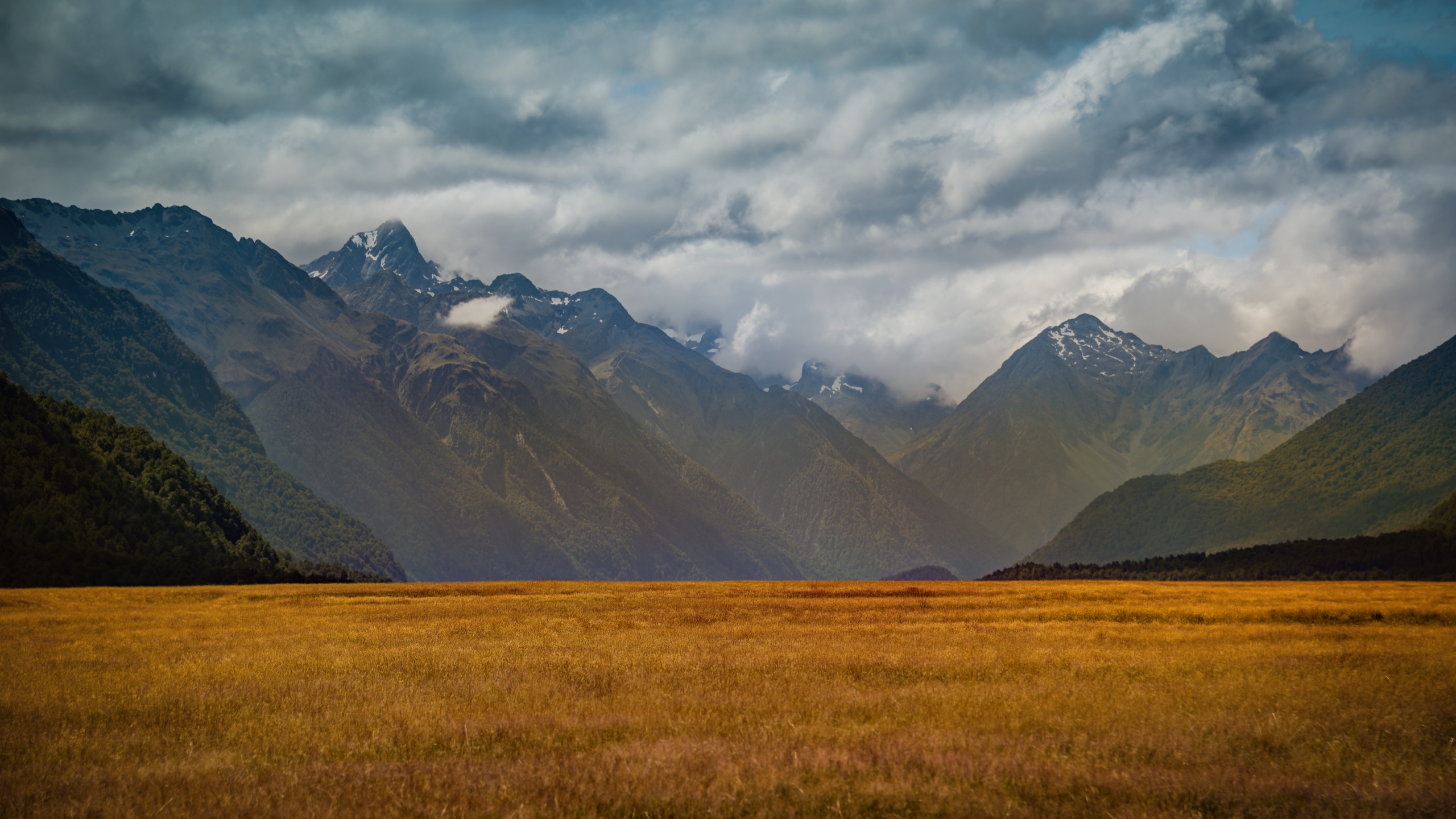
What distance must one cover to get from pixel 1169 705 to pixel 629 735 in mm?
15290

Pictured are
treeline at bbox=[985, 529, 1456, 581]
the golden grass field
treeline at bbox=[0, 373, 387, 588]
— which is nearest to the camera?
the golden grass field

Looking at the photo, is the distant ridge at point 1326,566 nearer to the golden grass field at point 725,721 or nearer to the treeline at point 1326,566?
the treeline at point 1326,566

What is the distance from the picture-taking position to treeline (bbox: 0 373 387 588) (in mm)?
113438

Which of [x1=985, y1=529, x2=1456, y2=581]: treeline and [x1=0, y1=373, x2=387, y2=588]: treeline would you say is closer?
[x1=0, y1=373, x2=387, y2=588]: treeline

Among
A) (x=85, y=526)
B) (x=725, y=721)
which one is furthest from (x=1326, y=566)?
(x=85, y=526)

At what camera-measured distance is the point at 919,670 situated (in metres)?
31.3

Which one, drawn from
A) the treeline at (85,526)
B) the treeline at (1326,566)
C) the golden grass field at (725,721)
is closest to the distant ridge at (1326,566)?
the treeline at (1326,566)

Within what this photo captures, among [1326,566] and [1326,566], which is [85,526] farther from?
[1326,566]

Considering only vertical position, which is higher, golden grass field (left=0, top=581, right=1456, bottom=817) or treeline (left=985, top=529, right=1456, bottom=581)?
golden grass field (left=0, top=581, right=1456, bottom=817)

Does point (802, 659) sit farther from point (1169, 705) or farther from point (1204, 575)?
point (1204, 575)

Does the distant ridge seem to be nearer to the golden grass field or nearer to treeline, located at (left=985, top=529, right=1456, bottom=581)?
treeline, located at (left=985, top=529, right=1456, bottom=581)

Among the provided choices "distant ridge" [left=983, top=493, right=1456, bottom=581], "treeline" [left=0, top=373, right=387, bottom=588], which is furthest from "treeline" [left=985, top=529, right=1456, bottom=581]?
"treeline" [left=0, top=373, right=387, bottom=588]

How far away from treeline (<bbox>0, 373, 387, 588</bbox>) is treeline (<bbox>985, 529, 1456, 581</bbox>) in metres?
139

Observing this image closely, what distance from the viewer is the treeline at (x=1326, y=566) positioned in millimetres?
172875
